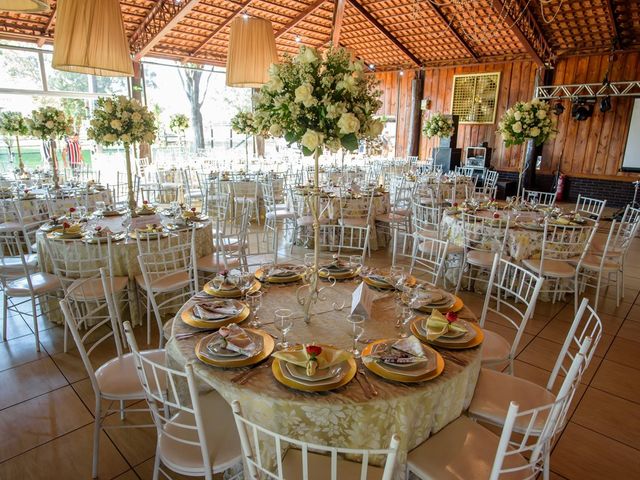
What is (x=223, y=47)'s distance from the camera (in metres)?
12.2

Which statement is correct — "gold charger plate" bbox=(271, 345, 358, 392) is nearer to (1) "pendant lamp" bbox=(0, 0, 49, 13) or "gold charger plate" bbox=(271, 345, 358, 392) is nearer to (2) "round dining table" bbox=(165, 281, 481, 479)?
(2) "round dining table" bbox=(165, 281, 481, 479)

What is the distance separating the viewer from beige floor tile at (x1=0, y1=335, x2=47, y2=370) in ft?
10.4

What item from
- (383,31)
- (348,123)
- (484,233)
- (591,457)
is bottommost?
(591,457)

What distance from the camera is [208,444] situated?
5.43 ft

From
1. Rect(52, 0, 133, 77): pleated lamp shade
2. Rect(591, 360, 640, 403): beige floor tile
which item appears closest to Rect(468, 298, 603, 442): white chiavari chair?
Rect(591, 360, 640, 403): beige floor tile

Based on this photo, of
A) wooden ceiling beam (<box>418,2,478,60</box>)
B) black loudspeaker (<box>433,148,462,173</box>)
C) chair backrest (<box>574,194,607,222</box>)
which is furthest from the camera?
black loudspeaker (<box>433,148,462,173</box>)

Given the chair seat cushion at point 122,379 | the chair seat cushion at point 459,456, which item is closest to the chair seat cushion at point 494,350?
the chair seat cushion at point 459,456

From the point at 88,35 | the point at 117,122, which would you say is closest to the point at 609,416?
the point at 88,35

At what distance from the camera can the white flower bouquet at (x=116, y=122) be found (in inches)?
163

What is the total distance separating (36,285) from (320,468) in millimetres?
3089

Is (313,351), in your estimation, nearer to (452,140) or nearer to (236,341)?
(236,341)

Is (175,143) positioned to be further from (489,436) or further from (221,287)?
(489,436)

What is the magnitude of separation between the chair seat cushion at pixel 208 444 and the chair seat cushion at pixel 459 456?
2.38ft

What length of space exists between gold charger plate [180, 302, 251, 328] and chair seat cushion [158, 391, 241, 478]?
1.21 ft
